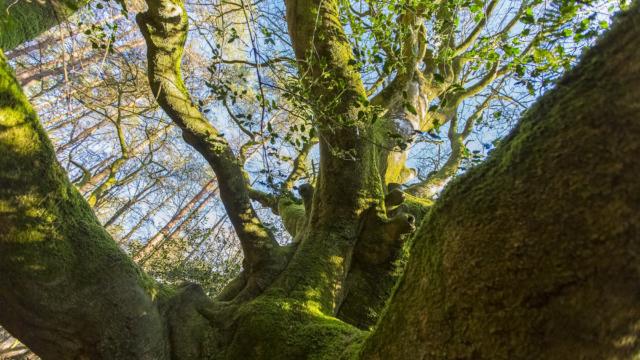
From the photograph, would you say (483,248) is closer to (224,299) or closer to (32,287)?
(32,287)

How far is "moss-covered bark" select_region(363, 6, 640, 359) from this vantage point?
0.84m

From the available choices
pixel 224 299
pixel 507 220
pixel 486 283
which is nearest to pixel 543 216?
pixel 507 220

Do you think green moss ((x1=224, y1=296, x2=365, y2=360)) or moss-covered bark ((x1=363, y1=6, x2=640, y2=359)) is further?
green moss ((x1=224, y1=296, x2=365, y2=360))

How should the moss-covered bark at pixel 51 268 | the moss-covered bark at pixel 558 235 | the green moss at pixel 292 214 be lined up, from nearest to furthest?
1. the moss-covered bark at pixel 558 235
2. the moss-covered bark at pixel 51 268
3. the green moss at pixel 292 214

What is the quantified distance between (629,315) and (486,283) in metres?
0.32

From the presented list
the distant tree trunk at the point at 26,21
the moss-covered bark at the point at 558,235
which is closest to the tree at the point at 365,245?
the moss-covered bark at the point at 558,235

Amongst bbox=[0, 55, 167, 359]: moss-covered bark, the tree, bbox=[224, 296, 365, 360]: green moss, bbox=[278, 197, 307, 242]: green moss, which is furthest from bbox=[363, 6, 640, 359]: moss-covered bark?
bbox=[278, 197, 307, 242]: green moss

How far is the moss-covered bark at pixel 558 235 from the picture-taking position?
84 centimetres

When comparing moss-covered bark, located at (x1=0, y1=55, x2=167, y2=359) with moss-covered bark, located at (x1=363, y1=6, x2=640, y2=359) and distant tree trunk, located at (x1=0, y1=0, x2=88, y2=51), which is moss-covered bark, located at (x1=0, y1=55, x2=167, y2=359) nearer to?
moss-covered bark, located at (x1=363, y1=6, x2=640, y2=359)

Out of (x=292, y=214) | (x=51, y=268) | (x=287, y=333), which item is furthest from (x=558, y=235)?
(x=292, y=214)

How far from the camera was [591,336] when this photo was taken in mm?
876

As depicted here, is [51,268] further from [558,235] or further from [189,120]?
[558,235]

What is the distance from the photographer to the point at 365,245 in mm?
2934

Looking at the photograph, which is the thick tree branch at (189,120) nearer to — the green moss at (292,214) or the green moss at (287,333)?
the green moss at (287,333)
